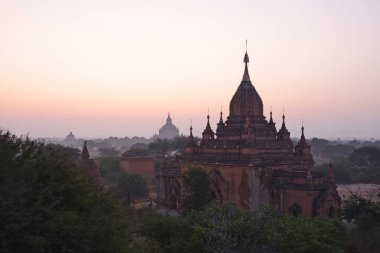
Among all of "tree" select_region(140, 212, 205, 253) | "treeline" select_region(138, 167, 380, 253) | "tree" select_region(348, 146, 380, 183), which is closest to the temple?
"treeline" select_region(138, 167, 380, 253)

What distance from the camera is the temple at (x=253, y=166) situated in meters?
30.7

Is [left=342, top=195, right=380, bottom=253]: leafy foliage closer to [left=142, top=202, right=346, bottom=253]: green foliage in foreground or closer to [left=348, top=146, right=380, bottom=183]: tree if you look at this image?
[left=142, top=202, right=346, bottom=253]: green foliage in foreground

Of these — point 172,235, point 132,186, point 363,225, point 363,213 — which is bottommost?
point 363,225

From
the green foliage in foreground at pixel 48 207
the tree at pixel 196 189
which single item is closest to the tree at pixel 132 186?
the tree at pixel 196 189

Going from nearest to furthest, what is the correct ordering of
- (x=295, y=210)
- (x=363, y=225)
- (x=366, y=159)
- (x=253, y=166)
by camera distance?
(x=363, y=225) < (x=295, y=210) < (x=253, y=166) < (x=366, y=159)

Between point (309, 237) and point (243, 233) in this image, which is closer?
point (243, 233)

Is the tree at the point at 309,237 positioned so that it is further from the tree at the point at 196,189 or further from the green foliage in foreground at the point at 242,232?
the tree at the point at 196,189

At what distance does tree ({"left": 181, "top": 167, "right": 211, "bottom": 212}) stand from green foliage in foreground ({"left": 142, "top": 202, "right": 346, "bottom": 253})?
9.60 meters

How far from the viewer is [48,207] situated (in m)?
14.5

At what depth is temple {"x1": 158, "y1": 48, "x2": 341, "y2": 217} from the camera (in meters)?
30.7

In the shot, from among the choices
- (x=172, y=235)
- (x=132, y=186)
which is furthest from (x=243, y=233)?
(x=132, y=186)

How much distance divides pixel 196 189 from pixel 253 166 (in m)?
4.50

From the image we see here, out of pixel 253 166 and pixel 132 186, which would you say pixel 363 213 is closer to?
pixel 253 166

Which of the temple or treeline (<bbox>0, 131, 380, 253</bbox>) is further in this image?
the temple
